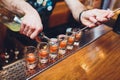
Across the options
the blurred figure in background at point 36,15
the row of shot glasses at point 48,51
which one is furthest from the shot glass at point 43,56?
the blurred figure in background at point 36,15

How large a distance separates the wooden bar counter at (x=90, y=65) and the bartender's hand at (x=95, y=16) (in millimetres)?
216

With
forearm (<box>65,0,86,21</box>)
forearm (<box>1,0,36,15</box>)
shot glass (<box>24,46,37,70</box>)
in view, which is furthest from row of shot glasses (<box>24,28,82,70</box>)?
forearm (<box>1,0,36,15</box>)

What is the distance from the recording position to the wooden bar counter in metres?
1.28

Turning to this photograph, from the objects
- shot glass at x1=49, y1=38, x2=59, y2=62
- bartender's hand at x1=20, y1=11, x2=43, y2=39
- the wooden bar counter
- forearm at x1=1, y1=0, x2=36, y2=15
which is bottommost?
the wooden bar counter

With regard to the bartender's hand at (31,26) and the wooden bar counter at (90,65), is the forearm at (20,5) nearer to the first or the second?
the bartender's hand at (31,26)

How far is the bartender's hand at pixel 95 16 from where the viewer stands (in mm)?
1483

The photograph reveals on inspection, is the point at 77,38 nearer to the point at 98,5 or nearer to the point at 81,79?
the point at 81,79

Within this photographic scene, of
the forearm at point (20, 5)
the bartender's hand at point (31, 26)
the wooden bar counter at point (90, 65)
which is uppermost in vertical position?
the forearm at point (20, 5)

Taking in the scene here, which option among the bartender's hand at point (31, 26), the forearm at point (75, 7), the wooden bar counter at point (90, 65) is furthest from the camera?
the forearm at point (75, 7)

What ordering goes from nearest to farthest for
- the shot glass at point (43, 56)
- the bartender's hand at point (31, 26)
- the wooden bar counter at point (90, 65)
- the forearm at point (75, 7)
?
the bartender's hand at point (31, 26)
the wooden bar counter at point (90, 65)
the shot glass at point (43, 56)
the forearm at point (75, 7)

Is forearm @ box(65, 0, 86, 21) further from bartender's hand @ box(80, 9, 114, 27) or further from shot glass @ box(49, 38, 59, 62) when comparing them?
shot glass @ box(49, 38, 59, 62)

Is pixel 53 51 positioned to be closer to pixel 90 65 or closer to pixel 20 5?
pixel 90 65

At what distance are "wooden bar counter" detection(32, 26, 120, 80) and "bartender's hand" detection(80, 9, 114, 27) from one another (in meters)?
0.22

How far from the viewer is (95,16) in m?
1.56
